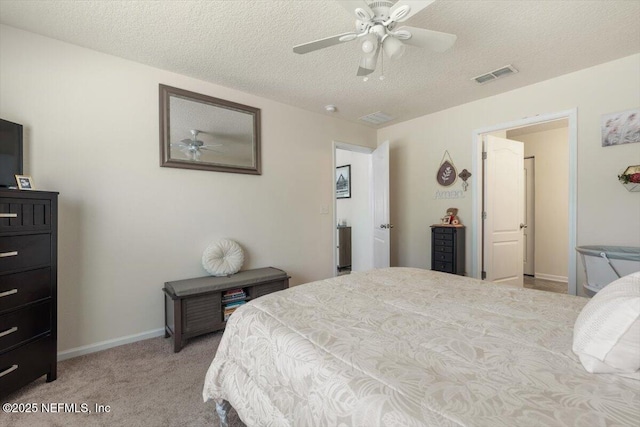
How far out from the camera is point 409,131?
161 inches

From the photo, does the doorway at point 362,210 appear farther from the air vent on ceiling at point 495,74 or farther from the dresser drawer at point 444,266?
the air vent on ceiling at point 495,74

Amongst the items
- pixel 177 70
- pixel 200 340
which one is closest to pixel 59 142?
pixel 177 70

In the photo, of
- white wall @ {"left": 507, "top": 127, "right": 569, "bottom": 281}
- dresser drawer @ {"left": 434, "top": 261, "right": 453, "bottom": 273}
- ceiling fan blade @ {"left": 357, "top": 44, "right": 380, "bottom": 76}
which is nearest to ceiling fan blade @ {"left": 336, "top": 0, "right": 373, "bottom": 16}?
ceiling fan blade @ {"left": 357, "top": 44, "right": 380, "bottom": 76}

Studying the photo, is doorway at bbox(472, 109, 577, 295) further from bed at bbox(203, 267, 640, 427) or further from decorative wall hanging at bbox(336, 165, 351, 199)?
decorative wall hanging at bbox(336, 165, 351, 199)

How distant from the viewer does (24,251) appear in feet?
5.61

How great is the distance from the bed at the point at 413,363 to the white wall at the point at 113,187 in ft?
5.13

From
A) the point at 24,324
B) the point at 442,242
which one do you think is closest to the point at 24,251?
the point at 24,324

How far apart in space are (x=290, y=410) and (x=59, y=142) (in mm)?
2541

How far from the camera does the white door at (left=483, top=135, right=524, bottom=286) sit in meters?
3.47

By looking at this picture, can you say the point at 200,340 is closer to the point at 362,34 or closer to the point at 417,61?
the point at 362,34

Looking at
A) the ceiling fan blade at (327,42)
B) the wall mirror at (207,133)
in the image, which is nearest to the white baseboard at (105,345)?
the wall mirror at (207,133)

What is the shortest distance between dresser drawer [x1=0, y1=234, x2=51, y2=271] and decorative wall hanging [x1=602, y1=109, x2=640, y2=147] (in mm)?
4443

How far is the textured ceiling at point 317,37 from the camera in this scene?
182 cm

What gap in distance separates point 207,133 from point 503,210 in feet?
11.9
